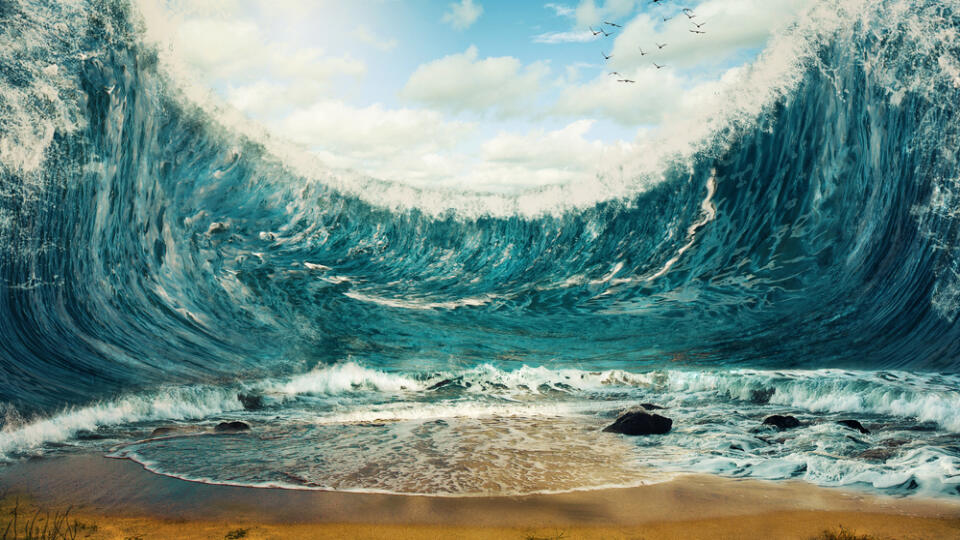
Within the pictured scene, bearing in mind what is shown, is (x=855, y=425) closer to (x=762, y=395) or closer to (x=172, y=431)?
(x=762, y=395)

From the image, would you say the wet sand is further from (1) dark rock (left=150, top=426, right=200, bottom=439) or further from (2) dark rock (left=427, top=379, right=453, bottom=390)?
(2) dark rock (left=427, top=379, right=453, bottom=390)

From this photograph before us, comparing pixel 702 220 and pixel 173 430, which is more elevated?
pixel 702 220

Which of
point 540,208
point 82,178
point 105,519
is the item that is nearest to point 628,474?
point 105,519

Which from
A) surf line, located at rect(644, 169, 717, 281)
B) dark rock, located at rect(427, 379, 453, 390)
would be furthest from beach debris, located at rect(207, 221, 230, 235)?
surf line, located at rect(644, 169, 717, 281)

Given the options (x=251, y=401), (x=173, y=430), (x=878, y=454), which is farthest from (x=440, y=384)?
(x=878, y=454)

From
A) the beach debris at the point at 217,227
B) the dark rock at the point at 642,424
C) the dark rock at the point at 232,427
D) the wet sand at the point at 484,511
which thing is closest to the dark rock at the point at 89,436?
the dark rock at the point at 232,427

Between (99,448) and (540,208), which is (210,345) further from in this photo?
(540,208)
